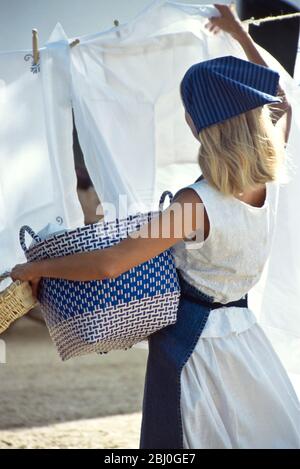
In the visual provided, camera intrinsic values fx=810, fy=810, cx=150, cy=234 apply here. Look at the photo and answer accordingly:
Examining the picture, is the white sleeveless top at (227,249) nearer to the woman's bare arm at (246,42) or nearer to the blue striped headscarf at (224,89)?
the blue striped headscarf at (224,89)

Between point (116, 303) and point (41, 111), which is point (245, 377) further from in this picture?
point (41, 111)

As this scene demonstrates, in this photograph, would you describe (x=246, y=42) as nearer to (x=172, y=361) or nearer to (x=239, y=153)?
(x=239, y=153)

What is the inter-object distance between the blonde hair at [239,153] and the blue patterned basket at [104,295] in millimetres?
165

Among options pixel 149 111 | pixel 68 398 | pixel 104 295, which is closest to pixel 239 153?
pixel 104 295

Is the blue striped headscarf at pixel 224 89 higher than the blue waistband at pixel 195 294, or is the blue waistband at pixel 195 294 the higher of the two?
the blue striped headscarf at pixel 224 89

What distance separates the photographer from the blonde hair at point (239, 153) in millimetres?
1648

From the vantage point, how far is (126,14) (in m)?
3.76

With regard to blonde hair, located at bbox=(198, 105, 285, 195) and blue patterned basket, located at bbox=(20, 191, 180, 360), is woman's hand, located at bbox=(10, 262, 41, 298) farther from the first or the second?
blonde hair, located at bbox=(198, 105, 285, 195)

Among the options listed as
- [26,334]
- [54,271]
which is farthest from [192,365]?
[26,334]

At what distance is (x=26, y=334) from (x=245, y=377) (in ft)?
10.6

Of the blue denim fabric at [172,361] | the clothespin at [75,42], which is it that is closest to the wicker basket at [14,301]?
the blue denim fabric at [172,361]

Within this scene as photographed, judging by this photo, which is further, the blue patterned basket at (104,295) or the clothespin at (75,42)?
the clothespin at (75,42)

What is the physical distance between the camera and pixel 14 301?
1.69 metres

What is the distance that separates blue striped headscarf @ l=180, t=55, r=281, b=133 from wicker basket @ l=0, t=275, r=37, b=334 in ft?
1.63
